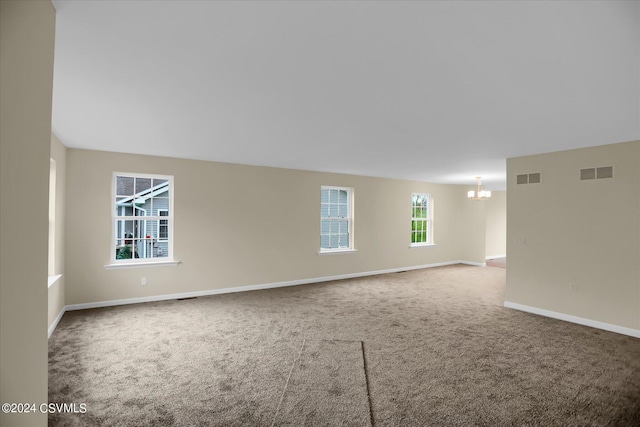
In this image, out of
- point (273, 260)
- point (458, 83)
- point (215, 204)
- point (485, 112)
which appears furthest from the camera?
point (273, 260)

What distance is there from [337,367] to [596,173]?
14.2 feet

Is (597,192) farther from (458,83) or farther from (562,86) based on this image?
(458,83)

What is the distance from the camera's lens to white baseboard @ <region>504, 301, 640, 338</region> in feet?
13.5

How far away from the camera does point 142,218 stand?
17.7 feet

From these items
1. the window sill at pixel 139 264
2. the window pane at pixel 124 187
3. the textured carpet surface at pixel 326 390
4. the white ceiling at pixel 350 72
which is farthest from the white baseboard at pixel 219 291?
the textured carpet surface at pixel 326 390

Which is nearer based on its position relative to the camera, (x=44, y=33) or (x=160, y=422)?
(x=44, y=33)

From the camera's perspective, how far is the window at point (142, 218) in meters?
5.37

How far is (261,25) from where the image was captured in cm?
173

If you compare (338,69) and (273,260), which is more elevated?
(338,69)

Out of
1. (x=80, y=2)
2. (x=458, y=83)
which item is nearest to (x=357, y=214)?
(x=458, y=83)

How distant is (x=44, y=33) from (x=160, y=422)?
2400 mm

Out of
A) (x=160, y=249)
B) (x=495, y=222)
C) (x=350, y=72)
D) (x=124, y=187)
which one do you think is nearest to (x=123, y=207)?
(x=124, y=187)

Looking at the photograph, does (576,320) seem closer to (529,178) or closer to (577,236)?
(577,236)

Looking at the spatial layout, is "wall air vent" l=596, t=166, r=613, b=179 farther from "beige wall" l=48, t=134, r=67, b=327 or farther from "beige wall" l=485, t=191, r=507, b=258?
"beige wall" l=48, t=134, r=67, b=327
